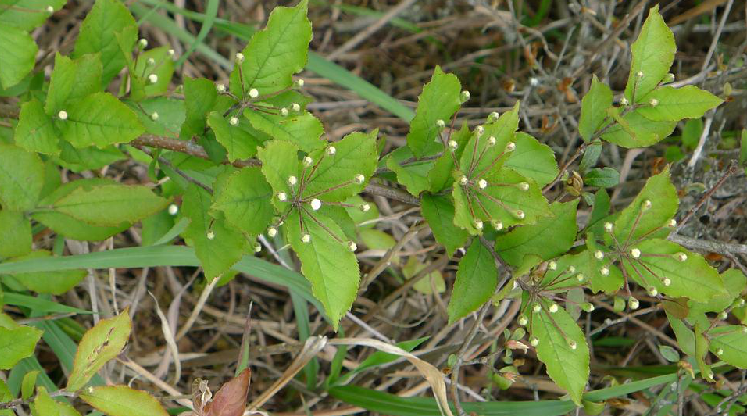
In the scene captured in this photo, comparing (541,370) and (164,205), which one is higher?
(164,205)

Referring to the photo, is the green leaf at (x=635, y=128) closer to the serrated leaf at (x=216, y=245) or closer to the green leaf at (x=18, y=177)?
the serrated leaf at (x=216, y=245)

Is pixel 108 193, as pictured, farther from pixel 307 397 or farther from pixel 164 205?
pixel 307 397

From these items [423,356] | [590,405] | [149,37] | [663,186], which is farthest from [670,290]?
[149,37]

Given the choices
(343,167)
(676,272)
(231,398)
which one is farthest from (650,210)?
(231,398)

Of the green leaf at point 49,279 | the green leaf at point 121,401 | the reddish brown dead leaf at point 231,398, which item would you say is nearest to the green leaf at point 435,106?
the reddish brown dead leaf at point 231,398

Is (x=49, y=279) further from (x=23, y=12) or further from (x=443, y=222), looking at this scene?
(x=443, y=222)

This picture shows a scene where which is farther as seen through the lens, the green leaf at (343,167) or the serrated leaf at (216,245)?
the serrated leaf at (216,245)
